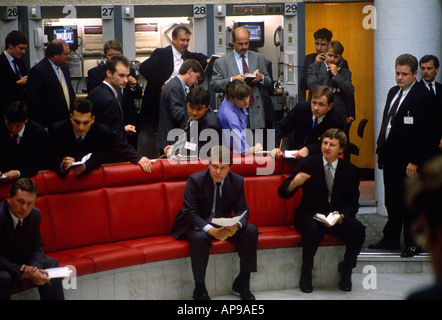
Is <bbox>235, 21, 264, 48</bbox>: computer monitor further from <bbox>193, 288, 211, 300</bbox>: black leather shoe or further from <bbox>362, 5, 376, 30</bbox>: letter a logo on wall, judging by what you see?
<bbox>193, 288, 211, 300</bbox>: black leather shoe

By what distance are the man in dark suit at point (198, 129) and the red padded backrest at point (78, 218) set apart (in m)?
0.74

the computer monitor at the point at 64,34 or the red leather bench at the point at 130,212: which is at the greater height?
the computer monitor at the point at 64,34

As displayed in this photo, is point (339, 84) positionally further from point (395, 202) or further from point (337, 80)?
point (395, 202)

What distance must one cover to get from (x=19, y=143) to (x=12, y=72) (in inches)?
65.2

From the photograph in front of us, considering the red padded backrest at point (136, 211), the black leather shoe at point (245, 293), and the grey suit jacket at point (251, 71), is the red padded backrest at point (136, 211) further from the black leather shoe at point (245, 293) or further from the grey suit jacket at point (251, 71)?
the grey suit jacket at point (251, 71)

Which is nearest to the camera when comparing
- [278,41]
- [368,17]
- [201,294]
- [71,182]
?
[201,294]

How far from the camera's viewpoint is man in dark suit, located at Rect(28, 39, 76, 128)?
208 inches

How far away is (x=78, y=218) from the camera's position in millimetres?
4555

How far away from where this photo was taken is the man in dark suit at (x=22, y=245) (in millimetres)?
3693

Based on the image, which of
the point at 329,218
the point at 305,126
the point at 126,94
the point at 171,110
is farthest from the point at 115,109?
the point at 329,218

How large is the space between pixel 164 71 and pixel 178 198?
1.84 metres

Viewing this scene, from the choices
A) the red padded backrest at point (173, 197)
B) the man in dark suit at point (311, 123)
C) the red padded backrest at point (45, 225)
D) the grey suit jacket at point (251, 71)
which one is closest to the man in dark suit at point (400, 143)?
the man in dark suit at point (311, 123)

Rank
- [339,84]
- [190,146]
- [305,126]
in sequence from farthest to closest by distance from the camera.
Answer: [339,84] < [305,126] < [190,146]

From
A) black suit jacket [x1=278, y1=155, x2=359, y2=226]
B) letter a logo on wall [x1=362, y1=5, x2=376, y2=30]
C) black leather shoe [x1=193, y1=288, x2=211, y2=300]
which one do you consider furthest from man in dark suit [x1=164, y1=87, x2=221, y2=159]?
letter a logo on wall [x1=362, y1=5, x2=376, y2=30]
